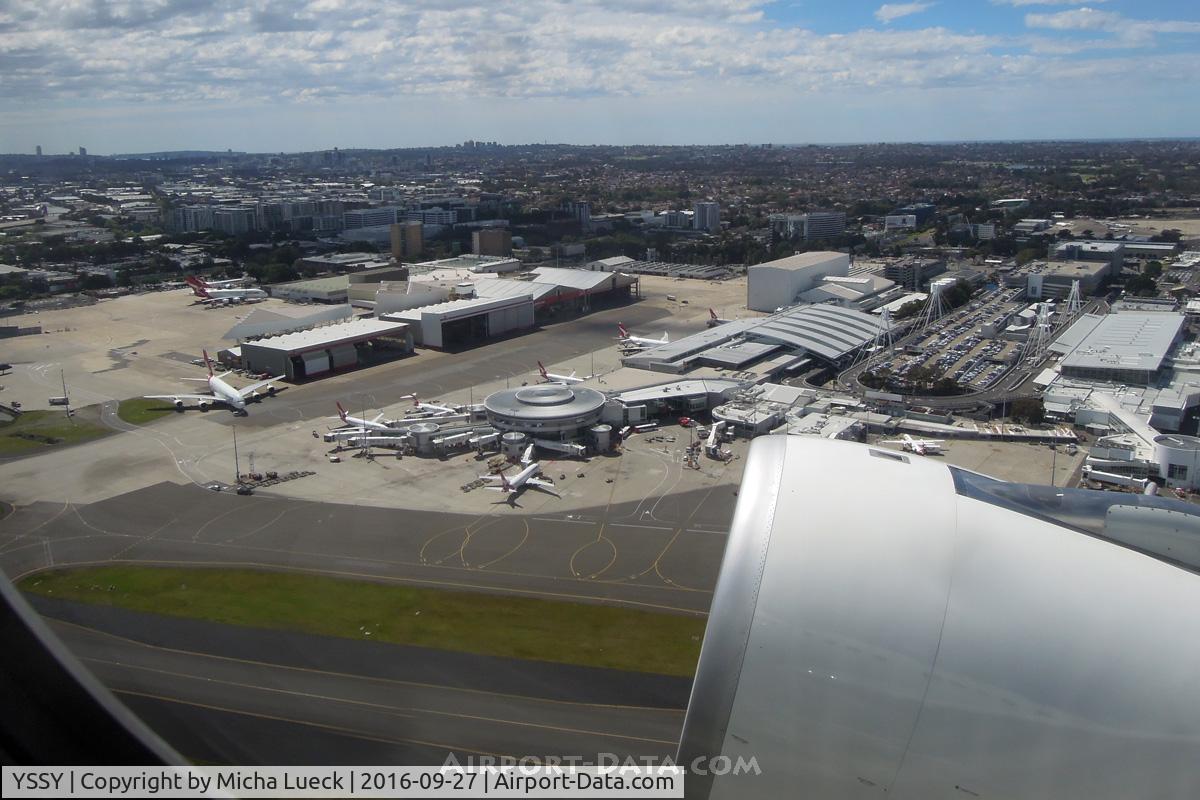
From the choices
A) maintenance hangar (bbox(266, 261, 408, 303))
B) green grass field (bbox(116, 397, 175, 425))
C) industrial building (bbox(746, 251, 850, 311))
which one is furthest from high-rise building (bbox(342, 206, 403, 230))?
green grass field (bbox(116, 397, 175, 425))

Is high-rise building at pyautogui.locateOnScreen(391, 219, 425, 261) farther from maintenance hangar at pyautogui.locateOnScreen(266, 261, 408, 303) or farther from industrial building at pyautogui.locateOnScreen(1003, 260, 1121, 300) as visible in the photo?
industrial building at pyautogui.locateOnScreen(1003, 260, 1121, 300)

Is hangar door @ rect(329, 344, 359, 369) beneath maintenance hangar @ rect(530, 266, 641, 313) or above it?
beneath

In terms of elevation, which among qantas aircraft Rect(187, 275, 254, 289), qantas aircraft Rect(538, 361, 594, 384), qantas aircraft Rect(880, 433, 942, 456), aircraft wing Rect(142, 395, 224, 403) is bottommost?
qantas aircraft Rect(880, 433, 942, 456)

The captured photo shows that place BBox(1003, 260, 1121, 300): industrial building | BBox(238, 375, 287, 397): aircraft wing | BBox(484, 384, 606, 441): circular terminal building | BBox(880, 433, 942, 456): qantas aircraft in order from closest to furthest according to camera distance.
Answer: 1. BBox(880, 433, 942, 456): qantas aircraft
2. BBox(484, 384, 606, 441): circular terminal building
3. BBox(238, 375, 287, 397): aircraft wing
4. BBox(1003, 260, 1121, 300): industrial building

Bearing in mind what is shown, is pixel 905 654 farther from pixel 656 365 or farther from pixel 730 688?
pixel 656 365

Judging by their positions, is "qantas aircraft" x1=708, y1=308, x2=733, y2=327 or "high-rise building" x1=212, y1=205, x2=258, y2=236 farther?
"high-rise building" x1=212, y1=205, x2=258, y2=236

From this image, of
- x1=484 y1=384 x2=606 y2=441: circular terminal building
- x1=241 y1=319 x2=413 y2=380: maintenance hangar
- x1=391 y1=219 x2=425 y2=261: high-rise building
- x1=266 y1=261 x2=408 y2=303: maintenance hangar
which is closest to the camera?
x1=484 y1=384 x2=606 y2=441: circular terminal building

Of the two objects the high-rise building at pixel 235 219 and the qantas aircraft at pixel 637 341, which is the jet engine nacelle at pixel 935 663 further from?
the high-rise building at pixel 235 219
